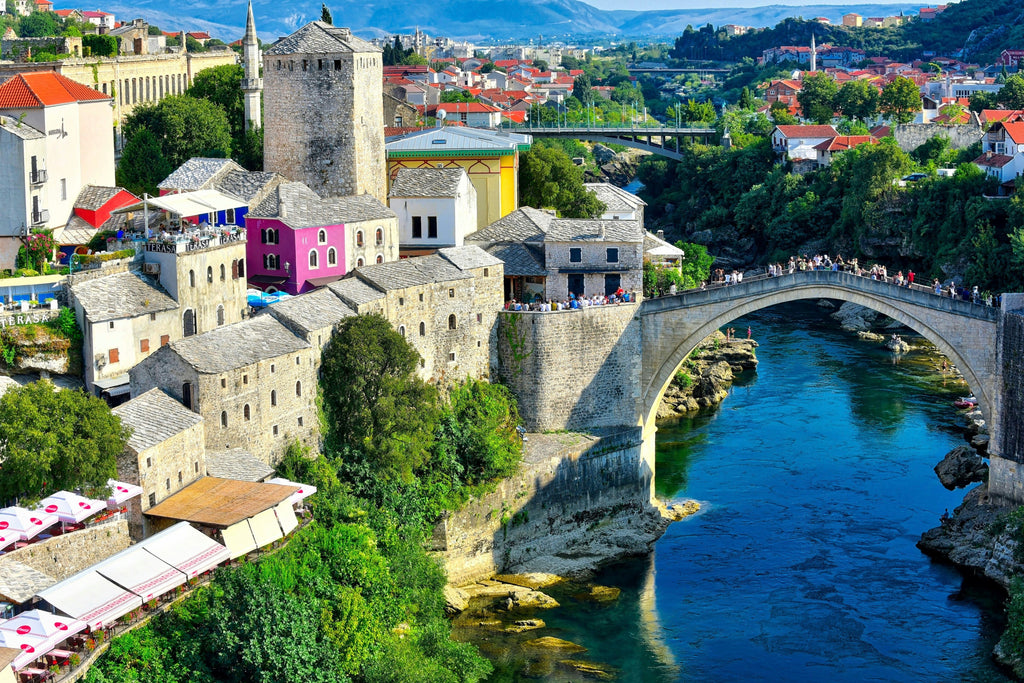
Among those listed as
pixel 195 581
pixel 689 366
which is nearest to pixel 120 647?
pixel 195 581

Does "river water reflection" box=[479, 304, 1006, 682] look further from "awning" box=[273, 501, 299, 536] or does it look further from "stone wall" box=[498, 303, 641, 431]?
"awning" box=[273, 501, 299, 536]

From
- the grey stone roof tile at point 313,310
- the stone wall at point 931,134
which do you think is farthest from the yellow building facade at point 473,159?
the stone wall at point 931,134

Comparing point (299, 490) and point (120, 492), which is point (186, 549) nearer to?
point (120, 492)

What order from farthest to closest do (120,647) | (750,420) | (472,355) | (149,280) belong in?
1. (750,420)
2. (472,355)
3. (149,280)
4. (120,647)

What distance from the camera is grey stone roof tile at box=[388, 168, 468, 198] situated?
4956 cm

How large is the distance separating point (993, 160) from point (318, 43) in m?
37.1

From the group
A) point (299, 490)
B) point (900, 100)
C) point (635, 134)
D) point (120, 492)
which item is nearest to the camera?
point (120, 492)

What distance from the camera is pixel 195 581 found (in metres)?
33.0

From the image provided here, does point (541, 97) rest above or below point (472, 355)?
above

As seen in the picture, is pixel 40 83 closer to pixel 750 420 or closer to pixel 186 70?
pixel 186 70

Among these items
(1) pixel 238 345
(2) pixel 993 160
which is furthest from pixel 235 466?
(2) pixel 993 160

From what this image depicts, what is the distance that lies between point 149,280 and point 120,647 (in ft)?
39.8

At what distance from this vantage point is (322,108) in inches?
1924

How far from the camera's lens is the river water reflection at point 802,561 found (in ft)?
123
